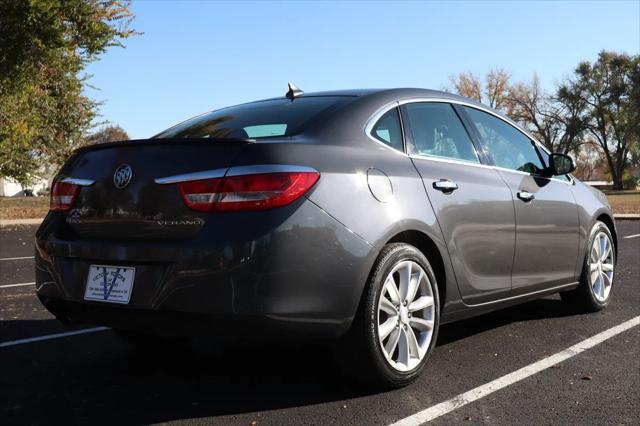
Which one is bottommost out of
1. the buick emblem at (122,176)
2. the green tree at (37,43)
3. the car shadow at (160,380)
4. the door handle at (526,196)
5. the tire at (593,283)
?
the car shadow at (160,380)

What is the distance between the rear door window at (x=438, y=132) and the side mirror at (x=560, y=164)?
102cm

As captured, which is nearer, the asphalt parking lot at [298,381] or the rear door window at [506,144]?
the asphalt parking lot at [298,381]

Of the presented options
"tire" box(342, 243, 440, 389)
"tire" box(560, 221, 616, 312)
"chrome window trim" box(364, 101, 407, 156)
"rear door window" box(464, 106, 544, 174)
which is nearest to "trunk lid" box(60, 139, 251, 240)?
"chrome window trim" box(364, 101, 407, 156)

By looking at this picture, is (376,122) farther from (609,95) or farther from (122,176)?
(609,95)

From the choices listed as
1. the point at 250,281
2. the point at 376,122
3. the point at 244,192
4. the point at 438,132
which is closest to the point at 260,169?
the point at 244,192

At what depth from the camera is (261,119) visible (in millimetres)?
3957

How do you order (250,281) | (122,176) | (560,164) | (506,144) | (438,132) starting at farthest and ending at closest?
1. (560,164)
2. (506,144)
3. (438,132)
4. (122,176)
5. (250,281)

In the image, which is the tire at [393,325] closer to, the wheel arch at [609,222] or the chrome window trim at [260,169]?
the chrome window trim at [260,169]

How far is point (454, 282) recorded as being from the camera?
13.2ft

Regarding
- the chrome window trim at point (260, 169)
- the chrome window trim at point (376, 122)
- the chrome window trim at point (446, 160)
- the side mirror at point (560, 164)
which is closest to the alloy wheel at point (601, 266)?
the side mirror at point (560, 164)

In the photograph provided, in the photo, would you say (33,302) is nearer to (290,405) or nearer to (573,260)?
(290,405)

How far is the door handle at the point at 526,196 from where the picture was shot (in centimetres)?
470

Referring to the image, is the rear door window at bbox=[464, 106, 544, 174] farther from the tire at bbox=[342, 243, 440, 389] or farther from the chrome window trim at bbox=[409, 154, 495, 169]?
the tire at bbox=[342, 243, 440, 389]

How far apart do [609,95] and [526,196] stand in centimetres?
5872
